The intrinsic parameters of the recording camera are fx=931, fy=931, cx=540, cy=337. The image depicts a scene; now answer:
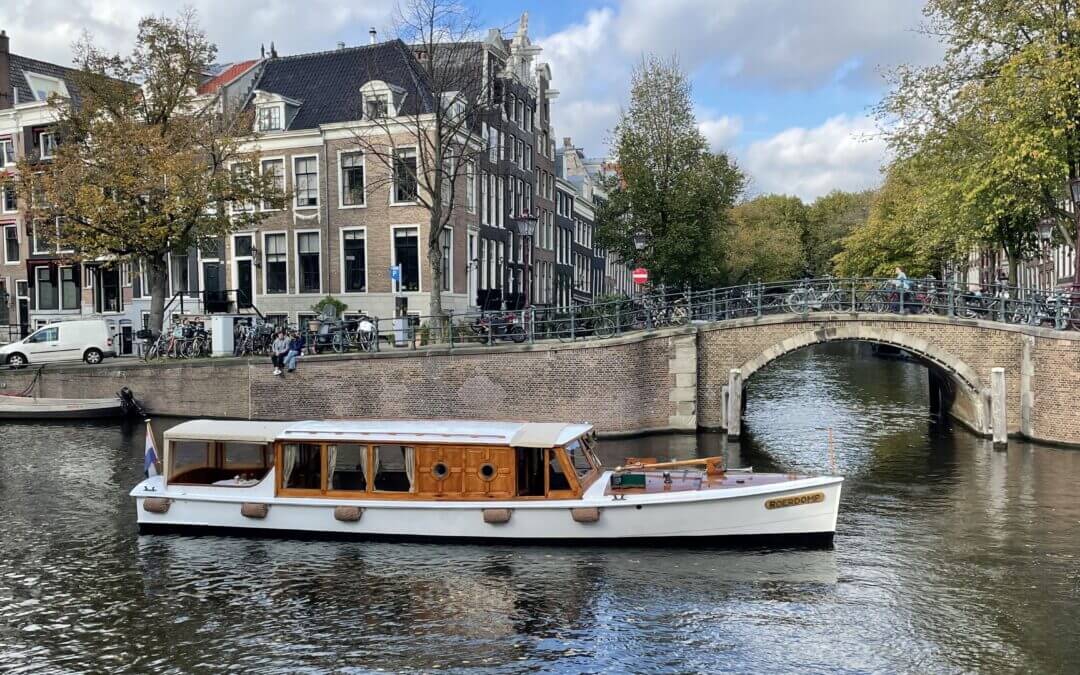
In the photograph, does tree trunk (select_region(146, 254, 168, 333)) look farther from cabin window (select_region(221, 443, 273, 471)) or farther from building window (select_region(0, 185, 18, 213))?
cabin window (select_region(221, 443, 273, 471))

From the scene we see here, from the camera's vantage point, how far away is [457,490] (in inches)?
629

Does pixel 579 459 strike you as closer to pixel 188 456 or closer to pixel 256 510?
pixel 256 510

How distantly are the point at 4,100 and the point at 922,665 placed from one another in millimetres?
52490

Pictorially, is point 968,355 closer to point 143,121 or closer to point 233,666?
point 233,666

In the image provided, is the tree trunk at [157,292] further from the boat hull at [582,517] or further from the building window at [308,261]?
the boat hull at [582,517]

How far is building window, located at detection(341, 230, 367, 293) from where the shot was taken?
131 feet

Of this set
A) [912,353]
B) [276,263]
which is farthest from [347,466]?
[276,263]

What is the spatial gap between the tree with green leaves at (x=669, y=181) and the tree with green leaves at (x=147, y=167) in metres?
17.4

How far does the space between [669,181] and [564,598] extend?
34.0 m

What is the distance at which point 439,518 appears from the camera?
15945mm

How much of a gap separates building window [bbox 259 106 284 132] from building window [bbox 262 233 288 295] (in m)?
4.75

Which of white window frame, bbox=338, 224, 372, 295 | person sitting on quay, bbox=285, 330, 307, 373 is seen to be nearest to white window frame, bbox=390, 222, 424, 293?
white window frame, bbox=338, 224, 372, 295

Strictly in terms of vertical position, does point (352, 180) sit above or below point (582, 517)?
above

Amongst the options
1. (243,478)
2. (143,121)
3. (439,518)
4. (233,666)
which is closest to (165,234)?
(143,121)
